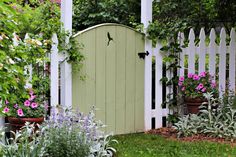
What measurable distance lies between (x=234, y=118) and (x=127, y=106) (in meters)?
1.37

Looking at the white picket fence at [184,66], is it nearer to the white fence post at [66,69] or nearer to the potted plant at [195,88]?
the potted plant at [195,88]

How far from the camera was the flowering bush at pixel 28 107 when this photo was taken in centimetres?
422

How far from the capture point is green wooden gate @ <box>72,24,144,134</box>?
508 centimetres

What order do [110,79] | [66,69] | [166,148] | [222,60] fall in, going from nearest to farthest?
1. [166,148]
2. [66,69]
3. [110,79]
4. [222,60]

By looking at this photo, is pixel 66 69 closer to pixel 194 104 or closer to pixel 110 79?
pixel 110 79

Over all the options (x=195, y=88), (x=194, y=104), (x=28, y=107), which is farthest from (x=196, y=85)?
(x=28, y=107)

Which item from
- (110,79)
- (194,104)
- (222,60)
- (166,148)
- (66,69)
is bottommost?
(166,148)

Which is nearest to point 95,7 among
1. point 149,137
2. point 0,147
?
point 149,137

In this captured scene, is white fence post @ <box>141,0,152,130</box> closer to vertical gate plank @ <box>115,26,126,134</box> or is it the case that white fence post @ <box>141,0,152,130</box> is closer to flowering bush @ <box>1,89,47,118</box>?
vertical gate plank @ <box>115,26,126,134</box>

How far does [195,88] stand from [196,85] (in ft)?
0.16

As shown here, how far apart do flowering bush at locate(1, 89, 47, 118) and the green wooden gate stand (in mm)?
642

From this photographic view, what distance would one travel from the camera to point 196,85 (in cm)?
559

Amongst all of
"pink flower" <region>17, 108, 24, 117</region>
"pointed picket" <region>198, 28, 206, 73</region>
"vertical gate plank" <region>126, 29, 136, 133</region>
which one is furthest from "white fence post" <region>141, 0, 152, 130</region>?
"pink flower" <region>17, 108, 24, 117</region>

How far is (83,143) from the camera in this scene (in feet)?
10.6
